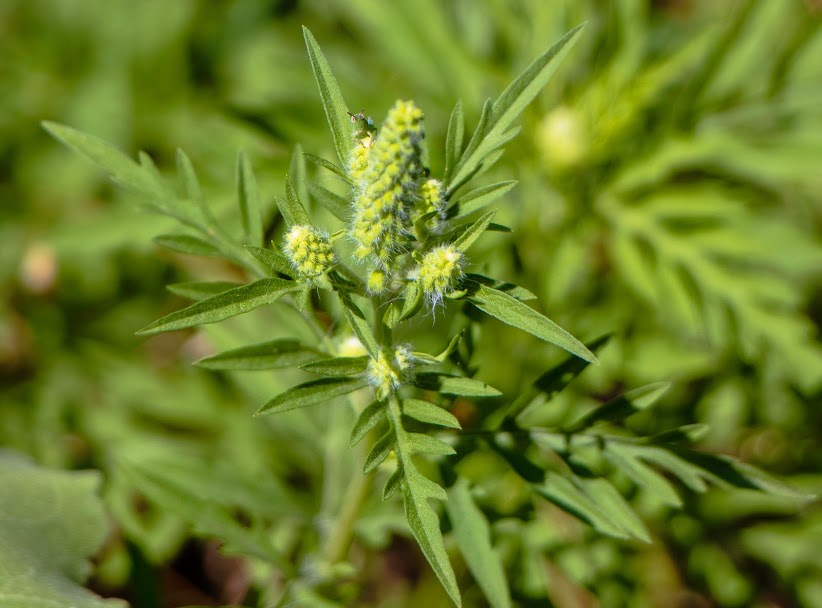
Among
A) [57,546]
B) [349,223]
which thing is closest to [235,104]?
[349,223]

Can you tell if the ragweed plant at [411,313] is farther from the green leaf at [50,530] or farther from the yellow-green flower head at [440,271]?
the green leaf at [50,530]

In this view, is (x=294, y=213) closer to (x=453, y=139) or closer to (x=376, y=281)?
(x=376, y=281)

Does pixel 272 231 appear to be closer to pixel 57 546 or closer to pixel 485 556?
pixel 57 546

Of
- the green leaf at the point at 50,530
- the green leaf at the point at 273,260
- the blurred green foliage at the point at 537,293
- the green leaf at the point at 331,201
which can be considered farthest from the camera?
the blurred green foliage at the point at 537,293

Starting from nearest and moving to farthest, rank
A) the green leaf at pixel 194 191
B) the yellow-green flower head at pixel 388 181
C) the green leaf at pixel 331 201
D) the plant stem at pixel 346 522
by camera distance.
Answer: the yellow-green flower head at pixel 388 181
the green leaf at pixel 331 201
the green leaf at pixel 194 191
the plant stem at pixel 346 522

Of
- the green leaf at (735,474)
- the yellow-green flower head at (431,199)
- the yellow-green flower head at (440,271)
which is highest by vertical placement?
the yellow-green flower head at (431,199)

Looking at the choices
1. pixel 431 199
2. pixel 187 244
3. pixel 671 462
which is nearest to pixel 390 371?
pixel 431 199

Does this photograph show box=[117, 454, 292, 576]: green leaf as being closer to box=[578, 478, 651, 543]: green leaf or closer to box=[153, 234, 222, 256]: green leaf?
box=[153, 234, 222, 256]: green leaf

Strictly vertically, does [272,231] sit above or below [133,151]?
below

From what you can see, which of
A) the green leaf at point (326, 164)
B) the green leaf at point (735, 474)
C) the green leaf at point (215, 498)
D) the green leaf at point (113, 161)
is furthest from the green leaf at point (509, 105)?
the green leaf at point (215, 498)
